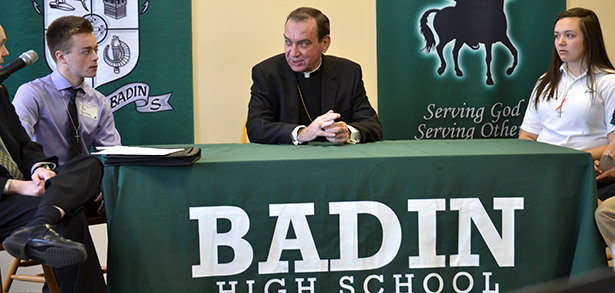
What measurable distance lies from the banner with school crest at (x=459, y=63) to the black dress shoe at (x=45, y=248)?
91.2 inches

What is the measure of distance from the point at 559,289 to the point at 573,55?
8.11ft

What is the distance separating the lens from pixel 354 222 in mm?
1747

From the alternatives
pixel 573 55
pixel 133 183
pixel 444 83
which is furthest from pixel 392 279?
pixel 444 83

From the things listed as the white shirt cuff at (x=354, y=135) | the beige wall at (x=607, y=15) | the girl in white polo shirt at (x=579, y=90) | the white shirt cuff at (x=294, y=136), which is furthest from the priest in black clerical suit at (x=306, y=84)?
the beige wall at (x=607, y=15)

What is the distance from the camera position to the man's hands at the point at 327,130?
2.03 m

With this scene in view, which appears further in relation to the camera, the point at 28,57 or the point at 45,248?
the point at 28,57

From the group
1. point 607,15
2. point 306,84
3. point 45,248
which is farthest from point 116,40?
point 607,15

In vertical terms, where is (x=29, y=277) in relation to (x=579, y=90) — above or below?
below

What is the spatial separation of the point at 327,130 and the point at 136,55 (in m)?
1.76

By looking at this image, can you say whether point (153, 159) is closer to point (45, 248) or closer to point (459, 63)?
point (45, 248)

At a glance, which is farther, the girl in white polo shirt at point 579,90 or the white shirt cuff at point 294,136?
the girl in white polo shirt at point 579,90

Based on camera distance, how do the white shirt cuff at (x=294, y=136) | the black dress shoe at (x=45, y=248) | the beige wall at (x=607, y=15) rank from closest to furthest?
the black dress shoe at (x=45, y=248), the white shirt cuff at (x=294, y=136), the beige wall at (x=607, y=15)

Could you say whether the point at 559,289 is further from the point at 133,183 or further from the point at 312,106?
the point at 312,106

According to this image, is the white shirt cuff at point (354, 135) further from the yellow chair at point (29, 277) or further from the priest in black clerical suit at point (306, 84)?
the yellow chair at point (29, 277)
